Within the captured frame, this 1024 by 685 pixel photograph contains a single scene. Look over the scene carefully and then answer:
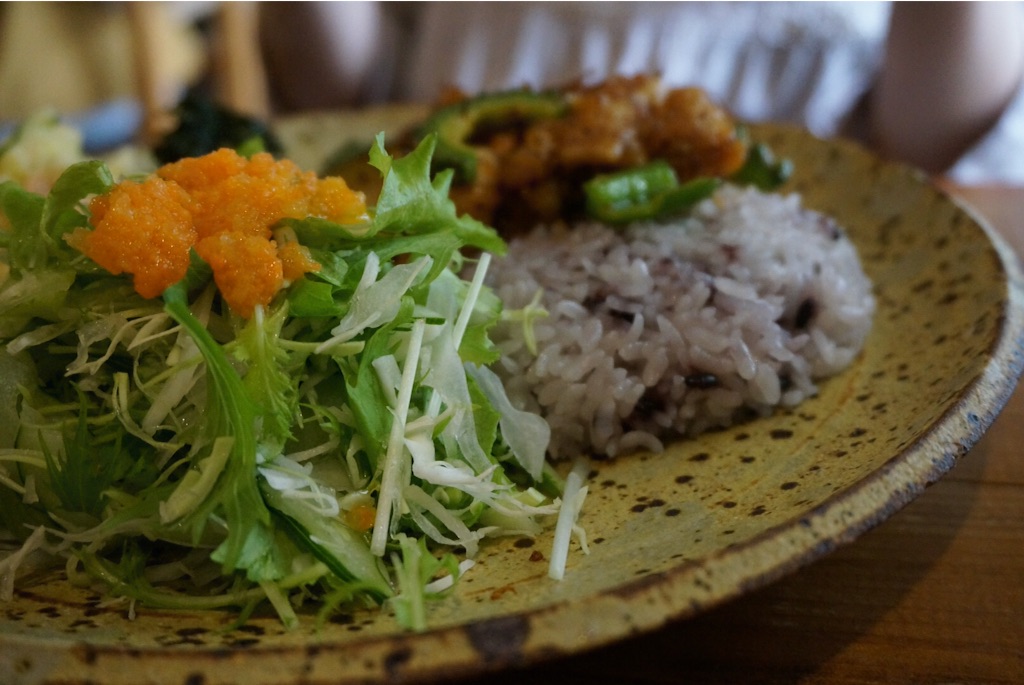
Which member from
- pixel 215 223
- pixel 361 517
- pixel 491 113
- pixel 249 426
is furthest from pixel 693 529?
pixel 491 113

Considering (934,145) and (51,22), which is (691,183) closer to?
(934,145)

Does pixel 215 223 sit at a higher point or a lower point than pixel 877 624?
higher

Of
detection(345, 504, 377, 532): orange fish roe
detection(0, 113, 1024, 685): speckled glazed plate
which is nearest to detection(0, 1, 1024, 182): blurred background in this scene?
detection(0, 113, 1024, 685): speckled glazed plate

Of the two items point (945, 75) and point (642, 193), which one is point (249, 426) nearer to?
point (642, 193)

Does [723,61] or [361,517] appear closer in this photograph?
[361,517]

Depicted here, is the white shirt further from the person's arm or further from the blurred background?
the person's arm

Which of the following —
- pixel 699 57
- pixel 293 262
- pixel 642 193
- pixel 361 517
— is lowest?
pixel 699 57

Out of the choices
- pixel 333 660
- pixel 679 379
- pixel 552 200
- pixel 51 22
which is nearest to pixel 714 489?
pixel 679 379

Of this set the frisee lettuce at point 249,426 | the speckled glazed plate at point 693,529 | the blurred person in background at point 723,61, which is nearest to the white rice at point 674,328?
the speckled glazed plate at point 693,529
